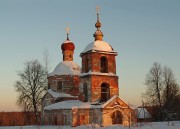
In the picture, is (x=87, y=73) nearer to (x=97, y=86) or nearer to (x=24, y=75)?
(x=97, y=86)

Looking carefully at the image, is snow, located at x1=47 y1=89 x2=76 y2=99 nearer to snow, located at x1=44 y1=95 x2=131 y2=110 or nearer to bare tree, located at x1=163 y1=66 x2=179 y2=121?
snow, located at x1=44 y1=95 x2=131 y2=110

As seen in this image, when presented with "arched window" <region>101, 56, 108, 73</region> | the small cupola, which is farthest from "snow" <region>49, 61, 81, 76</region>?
"arched window" <region>101, 56, 108, 73</region>

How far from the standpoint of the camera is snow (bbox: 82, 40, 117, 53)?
1176 inches

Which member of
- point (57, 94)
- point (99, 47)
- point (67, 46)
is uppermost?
point (67, 46)

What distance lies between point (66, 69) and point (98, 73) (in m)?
7.50

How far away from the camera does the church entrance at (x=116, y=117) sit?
90.1ft

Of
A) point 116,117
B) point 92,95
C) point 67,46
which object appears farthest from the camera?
point 67,46

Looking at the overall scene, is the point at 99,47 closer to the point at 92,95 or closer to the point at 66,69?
the point at 92,95

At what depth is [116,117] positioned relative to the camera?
27719mm

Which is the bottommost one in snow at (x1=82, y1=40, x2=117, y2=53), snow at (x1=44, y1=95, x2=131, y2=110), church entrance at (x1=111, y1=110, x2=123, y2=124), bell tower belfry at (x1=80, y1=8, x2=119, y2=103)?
church entrance at (x1=111, y1=110, x2=123, y2=124)

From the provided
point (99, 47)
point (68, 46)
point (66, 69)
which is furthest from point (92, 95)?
point (68, 46)

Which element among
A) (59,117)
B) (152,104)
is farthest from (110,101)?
(152,104)

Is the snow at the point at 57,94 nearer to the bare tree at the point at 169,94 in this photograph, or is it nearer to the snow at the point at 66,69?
the snow at the point at 66,69

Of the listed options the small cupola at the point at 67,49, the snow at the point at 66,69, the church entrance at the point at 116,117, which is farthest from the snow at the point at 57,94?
the church entrance at the point at 116,117
